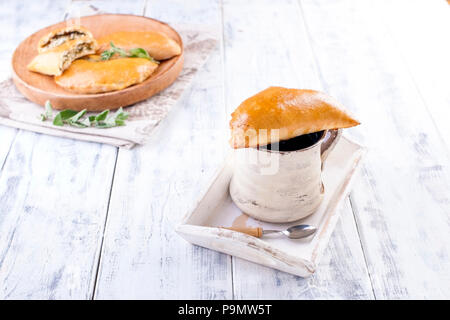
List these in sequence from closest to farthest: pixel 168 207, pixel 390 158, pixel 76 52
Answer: pixel 168 207 → pixel 390 158 → pixel 76 52

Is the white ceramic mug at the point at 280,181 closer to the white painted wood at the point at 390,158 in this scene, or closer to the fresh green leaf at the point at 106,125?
the white painted wood at the point at 390,158

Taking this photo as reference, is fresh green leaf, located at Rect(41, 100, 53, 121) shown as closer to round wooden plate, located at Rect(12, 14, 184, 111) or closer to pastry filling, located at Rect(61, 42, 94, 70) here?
round wooden plate, located at Rect(12, 14, 184, 111)

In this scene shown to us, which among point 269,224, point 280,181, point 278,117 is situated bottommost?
point 269,224

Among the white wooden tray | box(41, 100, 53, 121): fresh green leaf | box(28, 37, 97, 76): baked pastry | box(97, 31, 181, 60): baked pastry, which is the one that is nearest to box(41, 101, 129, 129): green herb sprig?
box(41, 100, 53, 121): fresh green leaf

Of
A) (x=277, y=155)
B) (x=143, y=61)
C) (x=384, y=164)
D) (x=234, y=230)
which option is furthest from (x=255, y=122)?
(x=143, y=61)

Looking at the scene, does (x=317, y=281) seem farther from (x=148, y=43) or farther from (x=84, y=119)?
(x=148, y=43)

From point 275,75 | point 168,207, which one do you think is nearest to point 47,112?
point 168,207
